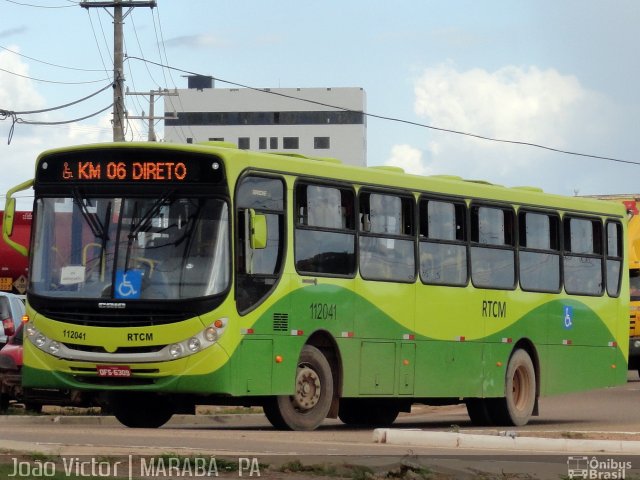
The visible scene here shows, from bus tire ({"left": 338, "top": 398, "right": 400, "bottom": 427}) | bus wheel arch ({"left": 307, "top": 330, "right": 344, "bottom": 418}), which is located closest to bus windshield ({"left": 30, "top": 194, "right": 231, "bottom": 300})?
bus wheel arch ({"left": 307, "top": 330, "right": 344, "bottom": 418})

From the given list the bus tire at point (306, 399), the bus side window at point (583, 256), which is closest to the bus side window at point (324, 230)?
the bus tire at point (306, 399)

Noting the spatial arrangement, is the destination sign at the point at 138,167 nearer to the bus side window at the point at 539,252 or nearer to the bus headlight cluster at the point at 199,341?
the bus headlight cluster at the point at 199,341

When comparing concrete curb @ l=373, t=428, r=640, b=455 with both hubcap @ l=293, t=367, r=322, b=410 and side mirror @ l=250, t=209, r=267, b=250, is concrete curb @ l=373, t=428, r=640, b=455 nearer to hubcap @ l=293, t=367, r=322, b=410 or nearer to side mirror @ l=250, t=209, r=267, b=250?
hubcap @ l=293, t=367, r=322, b=410

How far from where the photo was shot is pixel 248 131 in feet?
491

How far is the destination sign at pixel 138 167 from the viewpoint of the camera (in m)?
18.1

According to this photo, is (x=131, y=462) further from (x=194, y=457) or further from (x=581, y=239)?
(x=581, y=239)

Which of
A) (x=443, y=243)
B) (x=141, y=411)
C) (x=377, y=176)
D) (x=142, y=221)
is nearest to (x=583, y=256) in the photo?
(x=443, y=243)

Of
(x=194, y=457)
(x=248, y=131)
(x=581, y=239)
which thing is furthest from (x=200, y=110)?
(x=194, y=457)

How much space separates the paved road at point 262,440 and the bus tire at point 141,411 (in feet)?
3.47

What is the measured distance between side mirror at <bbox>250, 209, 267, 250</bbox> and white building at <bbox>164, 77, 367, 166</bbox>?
428 ft

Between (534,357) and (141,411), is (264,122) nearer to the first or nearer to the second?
(534,357)

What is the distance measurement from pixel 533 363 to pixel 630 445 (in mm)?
7209

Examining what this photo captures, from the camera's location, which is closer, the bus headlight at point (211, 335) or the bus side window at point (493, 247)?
the bus headlight at point (211, 335)

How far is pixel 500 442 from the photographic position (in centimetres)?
1686
